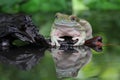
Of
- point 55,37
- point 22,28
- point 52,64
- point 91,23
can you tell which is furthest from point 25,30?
point 91,23

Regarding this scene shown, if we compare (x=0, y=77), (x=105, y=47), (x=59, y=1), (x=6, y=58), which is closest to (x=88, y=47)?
(x=105, y=47)

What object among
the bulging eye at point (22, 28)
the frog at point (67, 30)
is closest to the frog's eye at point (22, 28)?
the bulging eye at point (22, 28)

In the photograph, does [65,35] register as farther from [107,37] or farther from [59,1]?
[59,1]

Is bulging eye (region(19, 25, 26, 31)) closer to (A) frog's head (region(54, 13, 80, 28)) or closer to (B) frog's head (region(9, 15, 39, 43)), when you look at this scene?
(B) frog's head (region(9, 15, 39, 43))

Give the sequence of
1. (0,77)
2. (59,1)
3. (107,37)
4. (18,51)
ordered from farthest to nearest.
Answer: (59,1)
(107,37)
(18,51)
(0,77)

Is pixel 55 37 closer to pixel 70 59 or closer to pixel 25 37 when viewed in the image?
pixel 25 37

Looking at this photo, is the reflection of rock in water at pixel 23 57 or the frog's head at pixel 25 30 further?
the frog's head at pixel 25 30

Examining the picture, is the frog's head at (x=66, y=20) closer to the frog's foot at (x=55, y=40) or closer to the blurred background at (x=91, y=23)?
the frog's foot at (x=55, y=40)
